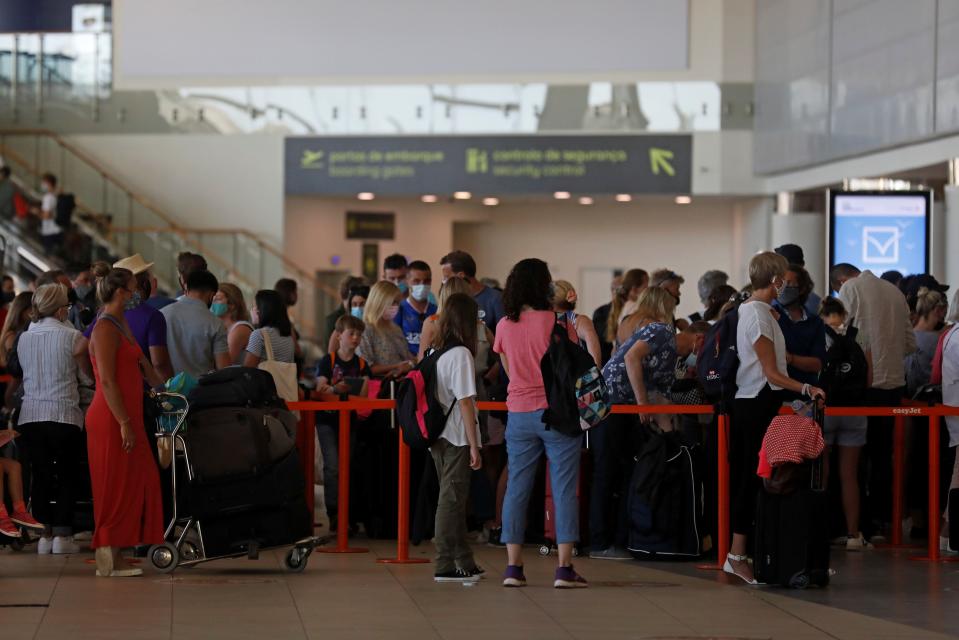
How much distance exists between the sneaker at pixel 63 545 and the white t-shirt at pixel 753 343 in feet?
13.5

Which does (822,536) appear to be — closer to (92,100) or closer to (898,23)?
(898,23)

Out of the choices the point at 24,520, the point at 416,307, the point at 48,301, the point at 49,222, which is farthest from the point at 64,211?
the point at 24,520

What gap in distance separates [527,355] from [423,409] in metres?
0.62

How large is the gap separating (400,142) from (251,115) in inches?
95.1

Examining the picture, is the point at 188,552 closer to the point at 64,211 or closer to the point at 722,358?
the point at 722,358

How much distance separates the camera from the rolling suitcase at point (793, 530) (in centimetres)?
915

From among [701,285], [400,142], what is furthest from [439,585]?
[400,142]

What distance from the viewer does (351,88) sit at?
27.0m

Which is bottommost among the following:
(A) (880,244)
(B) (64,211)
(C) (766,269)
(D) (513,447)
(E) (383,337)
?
(D) (513,447)

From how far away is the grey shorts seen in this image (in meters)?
11.0

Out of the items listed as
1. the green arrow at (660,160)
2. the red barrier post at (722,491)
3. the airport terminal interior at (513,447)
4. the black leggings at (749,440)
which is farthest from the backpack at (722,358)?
the green arrow at (660,160)

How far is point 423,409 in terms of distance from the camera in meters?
9.09

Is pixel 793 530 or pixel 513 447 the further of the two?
pixel 793 530

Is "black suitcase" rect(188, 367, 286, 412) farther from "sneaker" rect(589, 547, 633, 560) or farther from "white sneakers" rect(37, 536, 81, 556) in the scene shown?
"sneaker" rect(589, 547, 633, 560)
